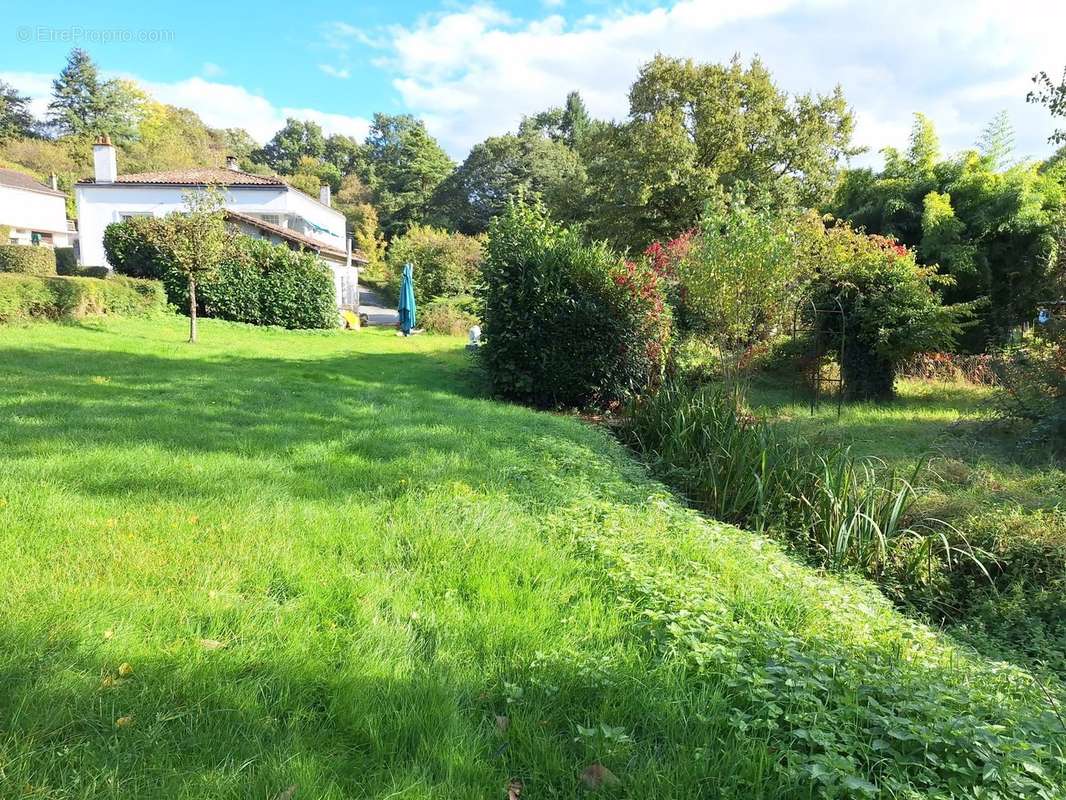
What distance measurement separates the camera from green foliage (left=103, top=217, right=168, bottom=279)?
59.7 ft

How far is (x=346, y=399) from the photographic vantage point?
24.2 feet

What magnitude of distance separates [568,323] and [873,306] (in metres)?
5.54

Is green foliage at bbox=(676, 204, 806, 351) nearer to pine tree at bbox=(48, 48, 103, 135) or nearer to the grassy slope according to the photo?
the grassy slope

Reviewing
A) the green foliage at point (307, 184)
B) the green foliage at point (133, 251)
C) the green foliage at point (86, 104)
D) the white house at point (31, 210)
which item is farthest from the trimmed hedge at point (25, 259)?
the green foliage at point (86, 104)

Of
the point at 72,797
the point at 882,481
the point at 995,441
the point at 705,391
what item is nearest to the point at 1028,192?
the point at 995,441

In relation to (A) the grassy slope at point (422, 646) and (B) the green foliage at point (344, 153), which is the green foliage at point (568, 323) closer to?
(A) the grassy slope at point (422, 646)

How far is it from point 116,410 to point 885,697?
636 cm

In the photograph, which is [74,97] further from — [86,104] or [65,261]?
[65,261]

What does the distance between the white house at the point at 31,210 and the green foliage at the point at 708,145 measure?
117 ft

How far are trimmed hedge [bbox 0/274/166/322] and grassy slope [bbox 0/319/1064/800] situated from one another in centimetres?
1063

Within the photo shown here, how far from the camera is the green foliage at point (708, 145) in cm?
2267

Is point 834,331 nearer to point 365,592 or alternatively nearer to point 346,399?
point 346,399

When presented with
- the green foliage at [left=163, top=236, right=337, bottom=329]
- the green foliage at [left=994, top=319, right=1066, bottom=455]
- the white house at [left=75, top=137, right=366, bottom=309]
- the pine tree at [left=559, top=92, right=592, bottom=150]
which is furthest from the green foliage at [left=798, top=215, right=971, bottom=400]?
the pine tree at [left=559, top=92, right=592, bottom=150]

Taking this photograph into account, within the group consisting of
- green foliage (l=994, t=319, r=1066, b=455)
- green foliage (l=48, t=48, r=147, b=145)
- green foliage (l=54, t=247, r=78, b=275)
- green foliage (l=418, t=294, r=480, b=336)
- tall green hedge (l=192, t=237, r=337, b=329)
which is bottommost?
green foliage (l=994, t=319, r=1066, b=455)
